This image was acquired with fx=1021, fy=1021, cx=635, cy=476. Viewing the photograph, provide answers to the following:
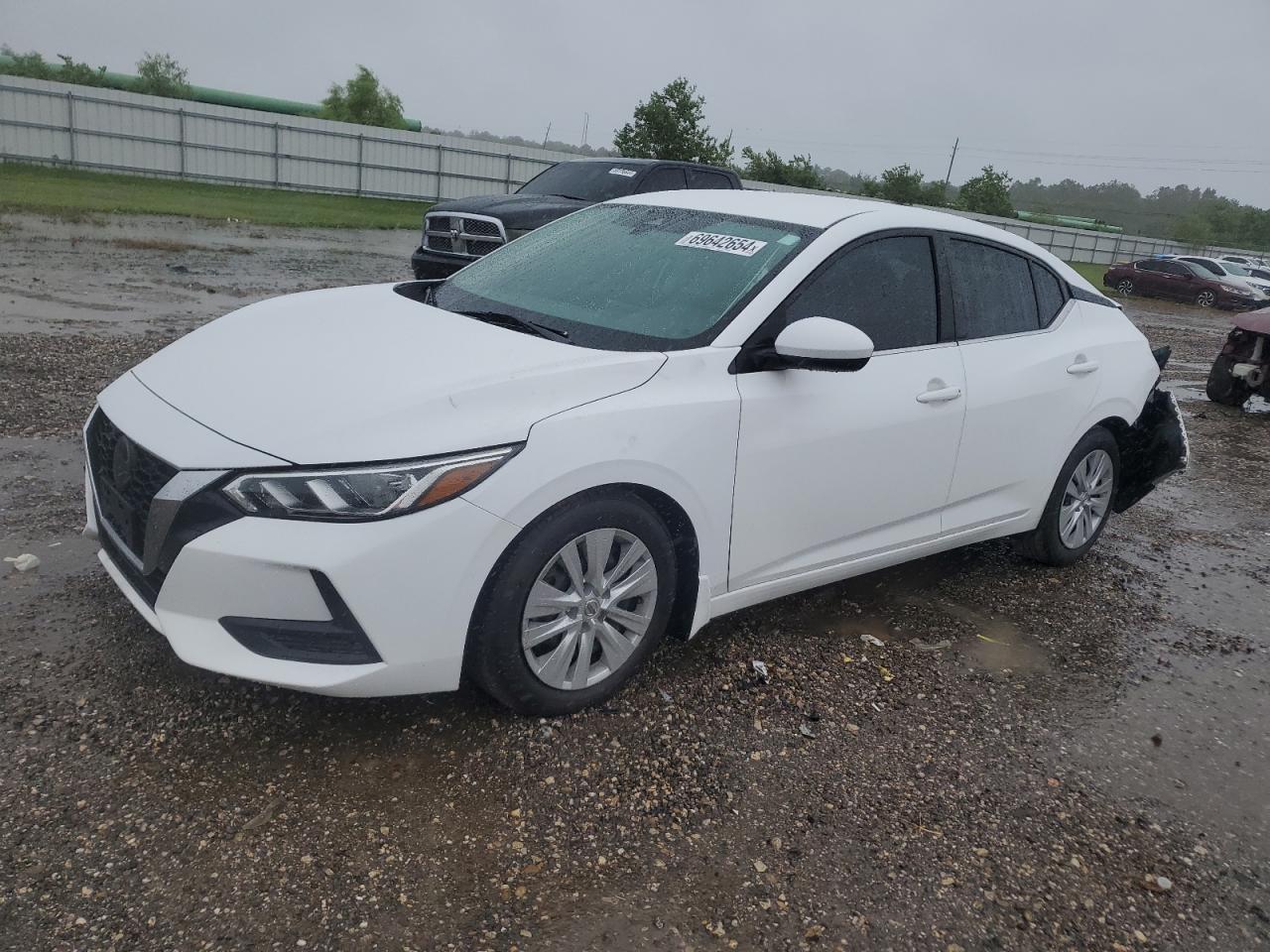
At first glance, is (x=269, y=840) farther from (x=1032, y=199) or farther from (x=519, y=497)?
(x=1032, y=199)

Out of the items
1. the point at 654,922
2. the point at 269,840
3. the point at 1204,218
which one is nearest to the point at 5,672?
the point at 269,840

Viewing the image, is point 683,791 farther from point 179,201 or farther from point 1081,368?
point 179,201

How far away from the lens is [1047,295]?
4910 millimetres

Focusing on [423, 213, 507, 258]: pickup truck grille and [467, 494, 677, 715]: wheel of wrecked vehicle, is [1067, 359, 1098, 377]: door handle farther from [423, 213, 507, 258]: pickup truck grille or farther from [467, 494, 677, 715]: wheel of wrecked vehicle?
[423, 213, 507, 258]: pickup truck grille

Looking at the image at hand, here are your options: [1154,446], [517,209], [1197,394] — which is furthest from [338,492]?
[1197,394]

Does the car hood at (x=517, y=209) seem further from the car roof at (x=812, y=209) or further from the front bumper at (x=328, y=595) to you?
the front bumper at (x=328, y=595)

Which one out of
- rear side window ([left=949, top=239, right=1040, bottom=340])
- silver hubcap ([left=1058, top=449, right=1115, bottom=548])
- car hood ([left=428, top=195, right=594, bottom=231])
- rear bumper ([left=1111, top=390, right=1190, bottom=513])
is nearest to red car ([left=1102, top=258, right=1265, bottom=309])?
car hood ([left=428, top=195, right=594, bottom=231])

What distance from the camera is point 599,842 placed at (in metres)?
2.76

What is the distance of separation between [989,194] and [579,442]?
61.5 m

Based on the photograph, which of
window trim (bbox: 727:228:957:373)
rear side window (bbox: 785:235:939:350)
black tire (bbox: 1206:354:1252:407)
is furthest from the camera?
black tire (bbox: 1206:354:1252:407)

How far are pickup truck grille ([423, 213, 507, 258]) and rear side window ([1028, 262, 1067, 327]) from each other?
7095 millimetres

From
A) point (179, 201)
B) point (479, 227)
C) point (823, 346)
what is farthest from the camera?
point (179, 201)

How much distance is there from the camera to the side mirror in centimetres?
A: 335

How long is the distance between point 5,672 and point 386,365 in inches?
61.7
